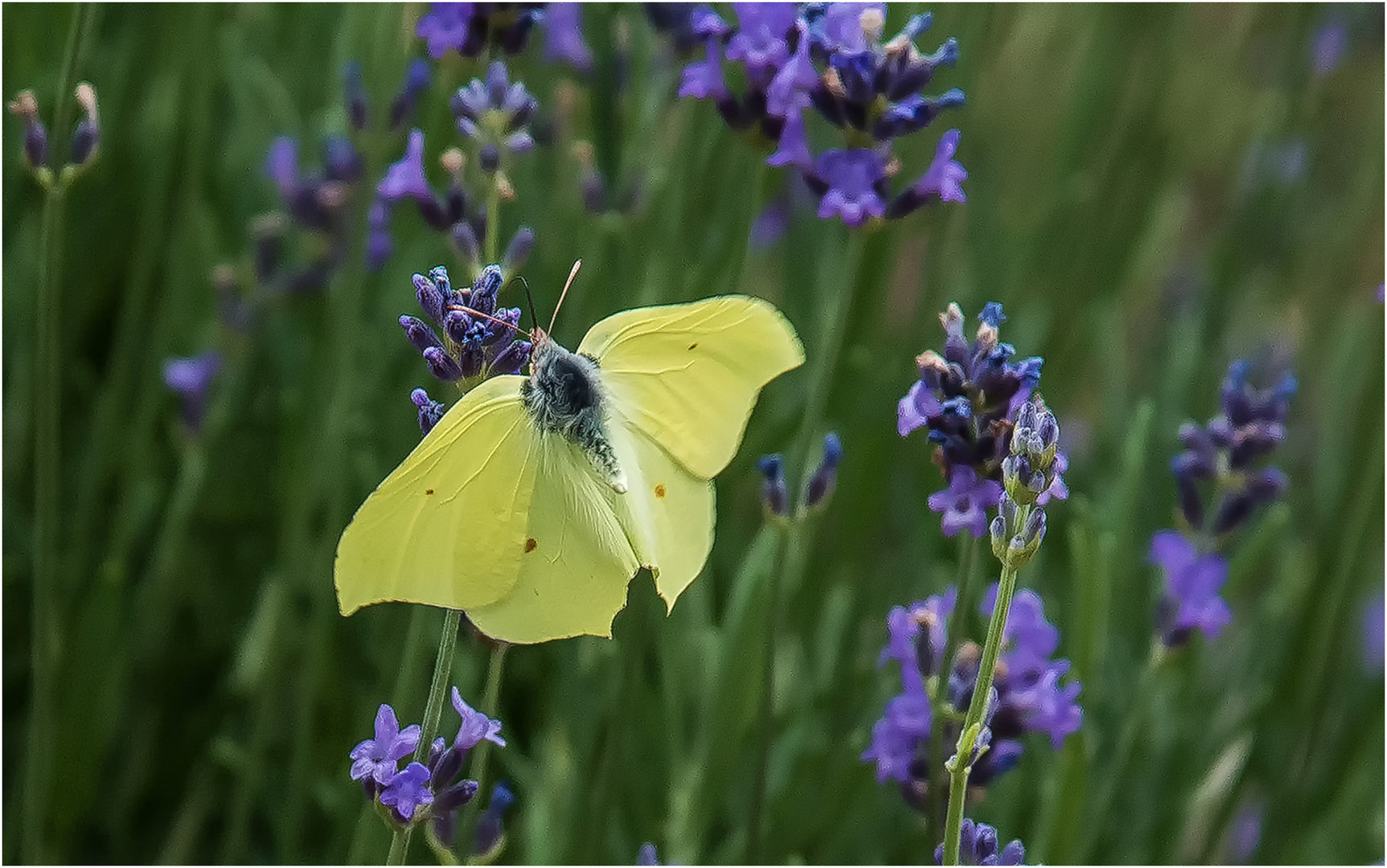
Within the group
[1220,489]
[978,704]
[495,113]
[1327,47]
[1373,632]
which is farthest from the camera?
[1327,47]

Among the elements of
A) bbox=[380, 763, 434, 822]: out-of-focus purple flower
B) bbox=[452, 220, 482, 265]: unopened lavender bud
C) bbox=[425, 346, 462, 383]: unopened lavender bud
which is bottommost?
bbox=[380, 763, 434, 822]: out-of-focus purple flower

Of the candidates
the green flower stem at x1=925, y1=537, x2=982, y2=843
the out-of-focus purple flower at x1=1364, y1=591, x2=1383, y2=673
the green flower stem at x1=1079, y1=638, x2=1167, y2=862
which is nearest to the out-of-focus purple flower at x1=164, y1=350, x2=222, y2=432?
the green flower stem at x1=925, y1=537, x2=982, y2=843

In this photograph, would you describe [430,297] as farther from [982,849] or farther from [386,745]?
[982,849]

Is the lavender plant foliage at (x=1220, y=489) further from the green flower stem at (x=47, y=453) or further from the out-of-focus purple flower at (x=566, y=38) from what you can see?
the green flower stem at (x=47, y=453)

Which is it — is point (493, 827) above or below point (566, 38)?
below

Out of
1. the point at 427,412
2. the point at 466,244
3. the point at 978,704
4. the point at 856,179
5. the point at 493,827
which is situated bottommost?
the point at 493,827

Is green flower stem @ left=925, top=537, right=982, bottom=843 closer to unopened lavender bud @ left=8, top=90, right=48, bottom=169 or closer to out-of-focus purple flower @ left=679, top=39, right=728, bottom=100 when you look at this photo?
out-of-focus purple flower @ left=679, top=39, right=728, bottom=100

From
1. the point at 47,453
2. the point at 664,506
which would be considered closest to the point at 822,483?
the point at 664,506

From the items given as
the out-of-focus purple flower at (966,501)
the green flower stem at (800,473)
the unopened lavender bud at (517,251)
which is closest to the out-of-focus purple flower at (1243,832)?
the green flower stem at (800,473)

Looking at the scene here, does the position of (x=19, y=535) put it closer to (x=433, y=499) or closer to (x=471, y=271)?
(x=471, y=271)
